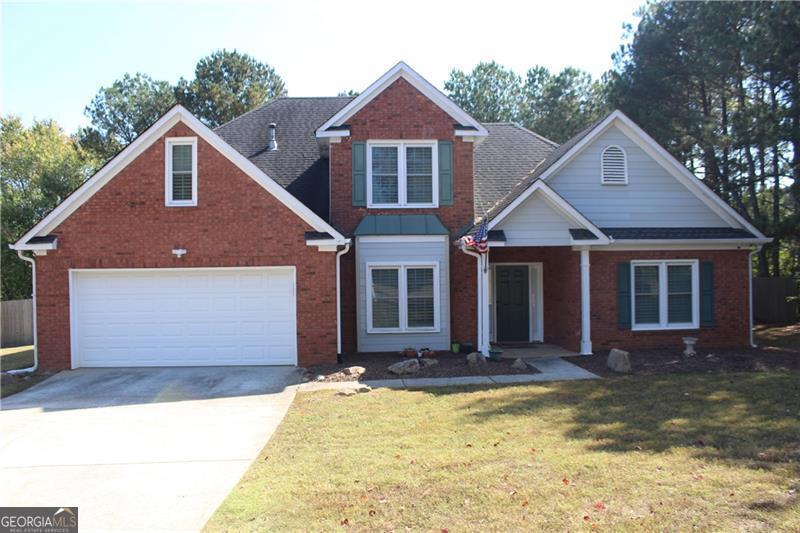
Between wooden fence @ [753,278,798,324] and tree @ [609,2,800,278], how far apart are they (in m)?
0.80

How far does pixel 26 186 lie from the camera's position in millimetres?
28703

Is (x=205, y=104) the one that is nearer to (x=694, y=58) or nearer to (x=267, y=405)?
(x=694, y=58)

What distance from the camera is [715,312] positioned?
1513 centimetres

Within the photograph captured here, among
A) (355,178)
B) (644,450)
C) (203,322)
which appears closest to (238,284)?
(203,322)

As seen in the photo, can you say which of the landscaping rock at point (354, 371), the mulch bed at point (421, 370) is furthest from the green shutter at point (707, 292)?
the landscaping rock at point (354, 371)

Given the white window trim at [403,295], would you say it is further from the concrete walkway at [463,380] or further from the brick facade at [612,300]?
the concrete walkway at [463,380]

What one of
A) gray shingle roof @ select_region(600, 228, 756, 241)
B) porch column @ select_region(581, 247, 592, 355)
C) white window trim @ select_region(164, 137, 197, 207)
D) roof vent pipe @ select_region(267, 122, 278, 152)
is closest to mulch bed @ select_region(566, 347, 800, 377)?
porch column @ select_region(581, 247, 592, 355)

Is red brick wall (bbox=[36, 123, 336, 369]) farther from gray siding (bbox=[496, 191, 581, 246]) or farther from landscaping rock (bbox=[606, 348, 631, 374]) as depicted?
landscaping rock (bbox=[606, 348, 631, 374])

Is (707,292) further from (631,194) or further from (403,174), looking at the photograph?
(403,174)

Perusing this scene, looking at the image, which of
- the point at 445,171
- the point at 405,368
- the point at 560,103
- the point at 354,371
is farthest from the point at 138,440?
the point at 560,103

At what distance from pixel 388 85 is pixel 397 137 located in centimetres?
134

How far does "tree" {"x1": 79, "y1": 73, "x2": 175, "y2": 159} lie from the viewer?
39.4 m

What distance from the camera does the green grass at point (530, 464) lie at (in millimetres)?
4941

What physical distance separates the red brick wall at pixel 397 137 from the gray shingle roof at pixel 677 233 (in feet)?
12.6
